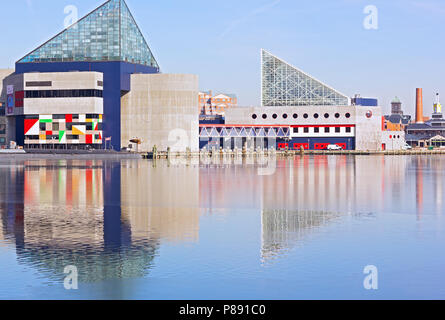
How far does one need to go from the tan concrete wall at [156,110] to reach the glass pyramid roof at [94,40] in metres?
7.98

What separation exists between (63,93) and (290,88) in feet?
242

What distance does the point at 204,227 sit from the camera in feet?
103

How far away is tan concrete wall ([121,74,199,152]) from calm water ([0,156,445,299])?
98998 mm

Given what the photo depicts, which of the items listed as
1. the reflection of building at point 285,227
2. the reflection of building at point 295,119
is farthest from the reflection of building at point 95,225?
the reflection of building at point 295,119

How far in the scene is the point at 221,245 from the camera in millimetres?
26328

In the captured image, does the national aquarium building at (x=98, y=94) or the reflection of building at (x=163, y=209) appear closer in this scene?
the reflection of building at (x=163, y=209)

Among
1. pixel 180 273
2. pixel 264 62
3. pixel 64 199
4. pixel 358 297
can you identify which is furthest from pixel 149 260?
pixel 264 62

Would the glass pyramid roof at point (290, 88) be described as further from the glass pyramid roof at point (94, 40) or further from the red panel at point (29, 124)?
the red panel at point (29, 124)

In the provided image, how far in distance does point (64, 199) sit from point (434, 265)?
28223mm

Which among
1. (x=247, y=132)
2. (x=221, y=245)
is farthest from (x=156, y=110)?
(x=221, y=245)

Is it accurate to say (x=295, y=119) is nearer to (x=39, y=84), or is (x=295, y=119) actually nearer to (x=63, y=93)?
(x=63, y=93)

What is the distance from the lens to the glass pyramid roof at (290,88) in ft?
626

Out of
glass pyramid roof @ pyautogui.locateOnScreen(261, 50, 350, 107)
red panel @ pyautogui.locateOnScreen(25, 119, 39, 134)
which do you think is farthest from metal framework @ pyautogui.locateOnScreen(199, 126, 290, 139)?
red panel @ pyautogui.locateOnScreen(25, 119, 39, 134)
